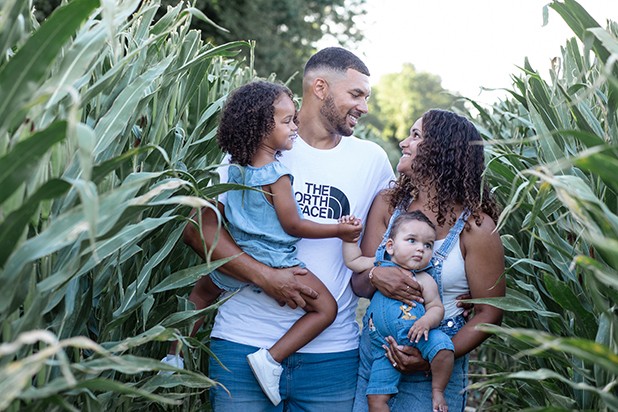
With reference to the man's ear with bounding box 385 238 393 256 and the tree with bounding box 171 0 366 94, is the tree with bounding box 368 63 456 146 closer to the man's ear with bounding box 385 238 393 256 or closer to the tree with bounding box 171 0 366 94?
the tree with bounding box 171 0 366 94

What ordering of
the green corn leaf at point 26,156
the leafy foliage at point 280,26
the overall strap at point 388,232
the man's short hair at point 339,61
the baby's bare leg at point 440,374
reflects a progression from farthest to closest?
the leafy foliage at point 280,26 < the man's short hair at point 339,61 < the overall strap at point 388,232 < the baby's bare leg at point 440,374 < the green corn leaf at point 26,156

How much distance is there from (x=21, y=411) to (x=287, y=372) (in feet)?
4.39

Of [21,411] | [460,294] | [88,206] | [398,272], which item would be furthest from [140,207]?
[460,294]

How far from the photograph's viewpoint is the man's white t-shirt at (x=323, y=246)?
2998 mm

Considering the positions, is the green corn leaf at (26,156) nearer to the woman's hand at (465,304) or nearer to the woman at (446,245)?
the woman at (446,245)

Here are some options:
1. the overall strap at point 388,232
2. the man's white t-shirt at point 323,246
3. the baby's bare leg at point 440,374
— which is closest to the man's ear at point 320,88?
the man's white t-shirt at point 323,246

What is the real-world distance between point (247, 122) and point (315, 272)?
64cm

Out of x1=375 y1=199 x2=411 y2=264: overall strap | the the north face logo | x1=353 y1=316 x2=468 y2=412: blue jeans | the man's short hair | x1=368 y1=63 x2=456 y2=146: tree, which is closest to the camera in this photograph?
x1=353 y1=316 x2=468 y2=412: blue jeans

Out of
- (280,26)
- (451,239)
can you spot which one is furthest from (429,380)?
(280,26)

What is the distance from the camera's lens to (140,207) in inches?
70.7

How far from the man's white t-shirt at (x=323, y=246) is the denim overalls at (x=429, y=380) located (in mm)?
212

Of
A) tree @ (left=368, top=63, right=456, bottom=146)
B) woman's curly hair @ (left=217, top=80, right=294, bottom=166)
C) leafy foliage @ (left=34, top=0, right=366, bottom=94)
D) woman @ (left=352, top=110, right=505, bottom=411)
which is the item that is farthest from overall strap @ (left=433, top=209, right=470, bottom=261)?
tree @ (left=368, top=63, right=456, bottom=146)

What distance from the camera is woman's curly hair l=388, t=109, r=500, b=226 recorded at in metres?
2.98

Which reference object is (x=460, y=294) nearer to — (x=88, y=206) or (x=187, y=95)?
(x=187, y=95)
